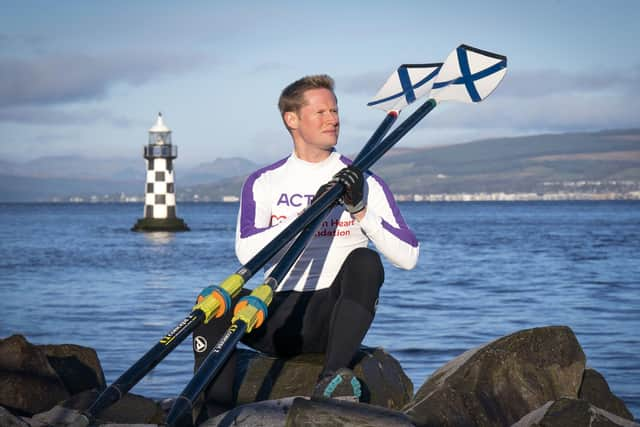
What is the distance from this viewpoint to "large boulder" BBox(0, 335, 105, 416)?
6465 millimetres

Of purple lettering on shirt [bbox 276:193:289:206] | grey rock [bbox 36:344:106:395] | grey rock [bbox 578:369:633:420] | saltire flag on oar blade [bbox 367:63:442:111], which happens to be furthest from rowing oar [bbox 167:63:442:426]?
grey rock [bbox 36:344:106:395]

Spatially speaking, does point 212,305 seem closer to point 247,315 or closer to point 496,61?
point 247,315

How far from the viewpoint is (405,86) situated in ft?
23.0

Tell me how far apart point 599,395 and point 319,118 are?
2.62m

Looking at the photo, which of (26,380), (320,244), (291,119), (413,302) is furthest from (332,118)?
(413,302)

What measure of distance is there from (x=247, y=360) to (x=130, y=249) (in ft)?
117

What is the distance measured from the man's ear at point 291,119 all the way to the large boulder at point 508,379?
5.50 ft

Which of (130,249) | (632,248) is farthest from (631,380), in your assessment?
(130,249)

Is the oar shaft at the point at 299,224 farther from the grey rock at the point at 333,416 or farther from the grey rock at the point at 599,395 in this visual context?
the grey rock at the point at 599,395

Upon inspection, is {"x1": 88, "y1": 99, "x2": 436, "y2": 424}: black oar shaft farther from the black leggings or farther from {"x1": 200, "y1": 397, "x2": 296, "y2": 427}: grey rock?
{"x1": 200, "y1": 397, "x2": 296, "y2": 427}: grey rock

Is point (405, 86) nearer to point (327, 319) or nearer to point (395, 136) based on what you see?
point (395, 136)

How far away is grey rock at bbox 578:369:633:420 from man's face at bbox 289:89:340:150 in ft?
7.60

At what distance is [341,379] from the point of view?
498cm

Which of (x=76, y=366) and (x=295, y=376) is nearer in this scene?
(x=295, y=376)
